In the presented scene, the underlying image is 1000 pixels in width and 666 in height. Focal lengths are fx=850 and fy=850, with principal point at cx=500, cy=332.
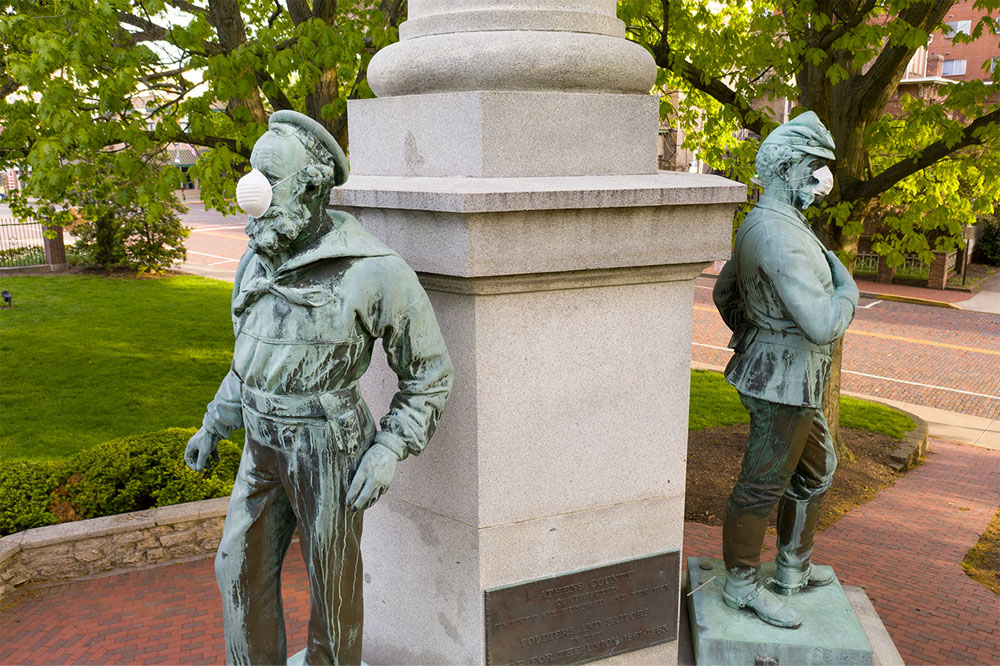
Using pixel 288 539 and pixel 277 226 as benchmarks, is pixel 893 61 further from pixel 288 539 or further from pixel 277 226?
pixel 288 539

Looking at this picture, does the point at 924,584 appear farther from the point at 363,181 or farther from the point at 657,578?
the point at 363,181

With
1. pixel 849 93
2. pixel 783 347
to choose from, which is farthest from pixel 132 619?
pixel 849 93

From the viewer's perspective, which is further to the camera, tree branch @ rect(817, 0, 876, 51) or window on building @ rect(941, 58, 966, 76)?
window on building @ rect(941, 58, 966, 76)

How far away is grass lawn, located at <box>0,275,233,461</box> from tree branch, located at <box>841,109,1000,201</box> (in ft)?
26.6

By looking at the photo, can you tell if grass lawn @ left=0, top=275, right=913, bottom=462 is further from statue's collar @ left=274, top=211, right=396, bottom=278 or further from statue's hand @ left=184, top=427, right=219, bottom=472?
statue's collar @ left=274, top=211, right=396, bottom=278

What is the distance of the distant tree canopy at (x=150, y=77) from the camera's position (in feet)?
24.8

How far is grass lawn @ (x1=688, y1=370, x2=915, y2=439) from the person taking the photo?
1147 centimetres

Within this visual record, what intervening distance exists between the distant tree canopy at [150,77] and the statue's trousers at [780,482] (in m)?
5.68

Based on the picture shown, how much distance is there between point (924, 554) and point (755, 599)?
4101mm

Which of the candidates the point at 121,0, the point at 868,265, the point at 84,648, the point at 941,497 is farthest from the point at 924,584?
the point at 868,265

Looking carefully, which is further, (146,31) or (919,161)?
(146,31)

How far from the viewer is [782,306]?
4012 millimetres

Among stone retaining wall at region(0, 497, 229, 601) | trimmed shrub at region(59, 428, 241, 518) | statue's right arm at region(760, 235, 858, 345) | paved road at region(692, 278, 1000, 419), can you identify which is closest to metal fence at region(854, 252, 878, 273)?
paved road at region(692, 278, 1000, 419)

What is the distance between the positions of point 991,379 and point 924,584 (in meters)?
9.57
